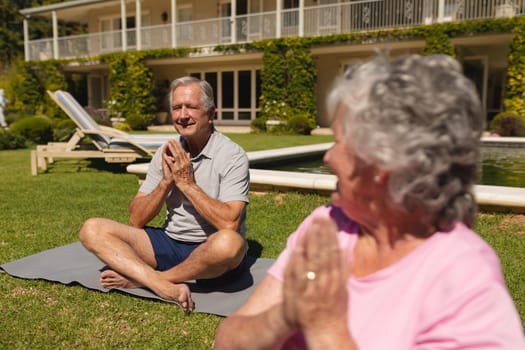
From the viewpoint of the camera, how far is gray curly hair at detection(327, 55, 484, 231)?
0.93 meters

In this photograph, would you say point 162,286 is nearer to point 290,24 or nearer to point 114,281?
point 114,281

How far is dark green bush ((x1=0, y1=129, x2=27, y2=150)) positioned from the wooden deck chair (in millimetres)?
4099

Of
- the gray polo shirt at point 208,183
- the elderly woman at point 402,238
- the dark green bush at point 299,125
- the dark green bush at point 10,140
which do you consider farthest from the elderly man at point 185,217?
the dark green bush at point 299,125

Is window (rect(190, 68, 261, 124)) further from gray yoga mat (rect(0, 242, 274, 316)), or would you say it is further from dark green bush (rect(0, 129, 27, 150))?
gray yoga mat (rect(0, 242, 274, 316))

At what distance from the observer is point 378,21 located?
16.6 meters

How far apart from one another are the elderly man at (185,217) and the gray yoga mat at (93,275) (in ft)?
0.37

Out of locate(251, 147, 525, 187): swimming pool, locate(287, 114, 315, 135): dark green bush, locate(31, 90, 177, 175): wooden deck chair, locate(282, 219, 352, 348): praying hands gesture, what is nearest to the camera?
locate(282, 219, 352, 348): praying hands gesture

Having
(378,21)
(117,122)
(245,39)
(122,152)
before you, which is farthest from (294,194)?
(117,122)

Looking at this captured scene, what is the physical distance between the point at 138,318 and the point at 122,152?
5391 mm

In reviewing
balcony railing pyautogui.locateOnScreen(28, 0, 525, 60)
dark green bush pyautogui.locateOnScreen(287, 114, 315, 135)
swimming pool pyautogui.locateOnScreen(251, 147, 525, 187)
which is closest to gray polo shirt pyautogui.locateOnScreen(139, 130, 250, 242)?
swimming pool pyautogui.locateOnScreen(251, 147, 525, 187)

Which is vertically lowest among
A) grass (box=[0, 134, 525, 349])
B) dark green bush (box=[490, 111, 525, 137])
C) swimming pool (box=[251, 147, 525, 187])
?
Result: grass (box=[0, 134, 525, 349])

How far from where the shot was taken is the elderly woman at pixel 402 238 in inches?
35.6

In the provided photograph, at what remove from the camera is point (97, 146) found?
26.5 ft

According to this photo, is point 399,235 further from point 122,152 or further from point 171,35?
point 171,35
